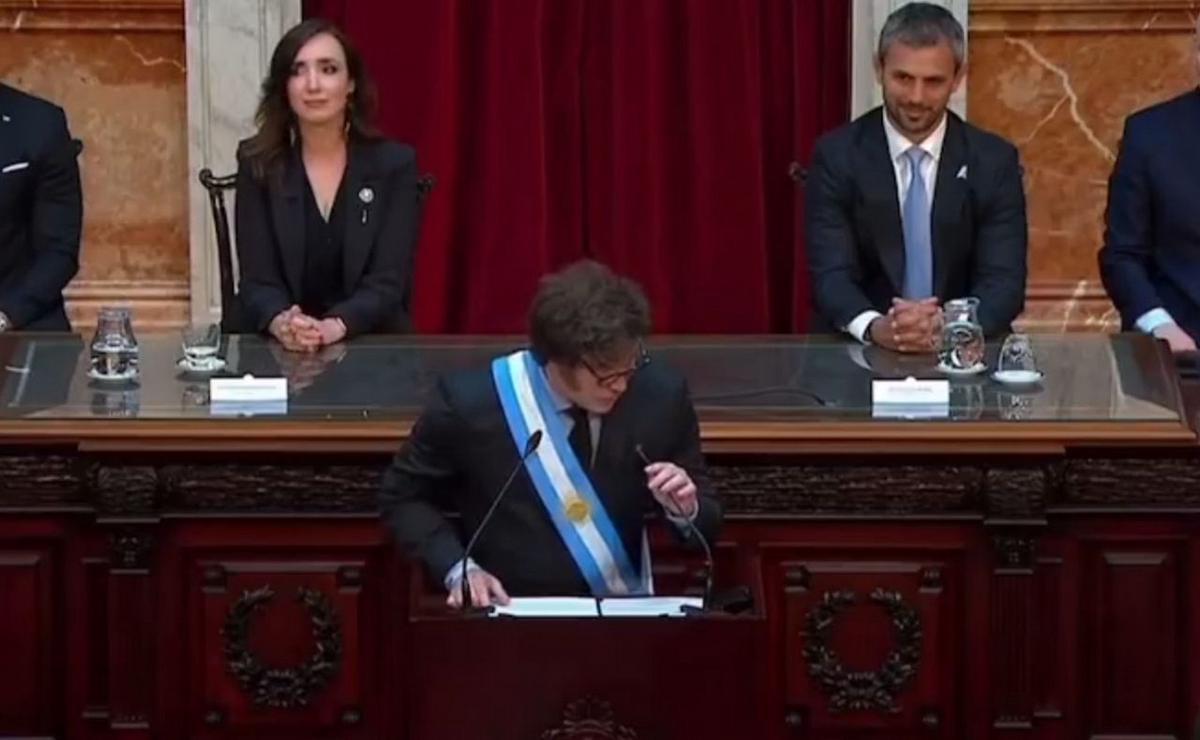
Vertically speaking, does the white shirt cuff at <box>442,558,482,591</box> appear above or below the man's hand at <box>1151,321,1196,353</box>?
below

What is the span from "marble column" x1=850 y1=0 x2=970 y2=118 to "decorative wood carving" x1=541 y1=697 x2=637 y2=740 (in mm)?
3559

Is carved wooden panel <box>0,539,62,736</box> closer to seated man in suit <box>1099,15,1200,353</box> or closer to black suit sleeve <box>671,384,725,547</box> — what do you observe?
black suit sleeve <box>671,384,725,547</box>

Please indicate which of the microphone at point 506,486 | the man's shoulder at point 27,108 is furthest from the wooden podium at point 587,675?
the man's shoulder at point 27,108

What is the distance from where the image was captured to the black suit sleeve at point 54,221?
5.77 m

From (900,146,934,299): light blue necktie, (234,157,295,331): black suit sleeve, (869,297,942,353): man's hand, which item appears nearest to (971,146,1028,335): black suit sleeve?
(900,146,934,299): light blue necktie

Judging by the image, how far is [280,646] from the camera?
4.55 meters

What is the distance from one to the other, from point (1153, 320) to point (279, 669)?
2.06 m

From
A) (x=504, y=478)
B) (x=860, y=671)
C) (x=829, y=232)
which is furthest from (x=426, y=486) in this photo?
(x=829, y=232)

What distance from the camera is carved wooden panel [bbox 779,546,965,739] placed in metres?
4.53

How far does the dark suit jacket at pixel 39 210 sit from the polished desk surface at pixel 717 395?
557 millimetres

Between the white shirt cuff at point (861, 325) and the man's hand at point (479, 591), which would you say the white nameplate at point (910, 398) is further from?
the man's hand at point (479, 591)

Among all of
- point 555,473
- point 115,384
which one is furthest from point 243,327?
point 555,473

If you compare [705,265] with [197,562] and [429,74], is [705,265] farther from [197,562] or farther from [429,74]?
[197,562]

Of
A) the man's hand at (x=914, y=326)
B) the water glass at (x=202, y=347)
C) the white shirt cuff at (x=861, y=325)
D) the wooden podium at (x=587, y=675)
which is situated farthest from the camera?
the white shirt cuff at (x=861, y=325)
